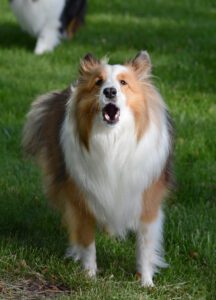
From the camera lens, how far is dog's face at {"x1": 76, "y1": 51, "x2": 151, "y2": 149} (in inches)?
188

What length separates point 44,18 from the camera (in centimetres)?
1203

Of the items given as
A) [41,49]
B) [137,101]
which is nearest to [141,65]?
[137,101]

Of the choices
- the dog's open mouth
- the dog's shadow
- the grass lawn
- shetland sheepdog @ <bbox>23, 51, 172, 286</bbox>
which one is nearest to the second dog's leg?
the grass lawn

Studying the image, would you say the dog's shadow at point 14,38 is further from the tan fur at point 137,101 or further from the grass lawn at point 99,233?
the tan fur at point 137,101

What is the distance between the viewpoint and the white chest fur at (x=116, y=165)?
4.94m

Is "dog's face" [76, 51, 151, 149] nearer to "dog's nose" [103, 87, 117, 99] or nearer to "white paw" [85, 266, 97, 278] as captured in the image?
"dog's nose" [103, 87, 117, 99]

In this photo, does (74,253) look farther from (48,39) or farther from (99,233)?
(48,39)

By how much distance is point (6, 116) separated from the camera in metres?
8.66

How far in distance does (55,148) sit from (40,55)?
21.2 ft

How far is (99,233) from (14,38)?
7.56 meters

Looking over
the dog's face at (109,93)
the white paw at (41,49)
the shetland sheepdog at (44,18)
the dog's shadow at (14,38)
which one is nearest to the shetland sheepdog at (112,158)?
the dog's face at (109,93)

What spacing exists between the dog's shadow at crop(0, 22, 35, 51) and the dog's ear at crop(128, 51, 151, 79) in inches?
284

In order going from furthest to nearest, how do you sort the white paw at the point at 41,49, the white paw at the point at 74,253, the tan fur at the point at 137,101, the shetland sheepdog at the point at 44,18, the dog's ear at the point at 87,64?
1. the shetland sheepdog at the point at 44,18
2. the white paw at the point at 41,49
3. the white paw at the point at 74,253
4. the dog's ear at the point at 87,64
5. the tan fur at the point at 137,101

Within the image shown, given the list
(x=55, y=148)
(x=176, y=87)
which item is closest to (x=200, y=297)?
(x=55, y=148)
